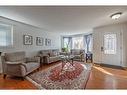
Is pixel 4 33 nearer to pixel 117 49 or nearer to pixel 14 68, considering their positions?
pixel 14 68

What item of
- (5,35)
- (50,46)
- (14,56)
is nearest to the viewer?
(14,56)

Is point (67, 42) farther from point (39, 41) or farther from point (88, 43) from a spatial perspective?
point (39, 41)

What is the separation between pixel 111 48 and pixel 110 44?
0.70 ft

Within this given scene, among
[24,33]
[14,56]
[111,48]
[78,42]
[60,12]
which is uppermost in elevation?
[60,12]

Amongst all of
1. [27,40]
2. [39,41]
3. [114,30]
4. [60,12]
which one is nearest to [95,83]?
[60,12]

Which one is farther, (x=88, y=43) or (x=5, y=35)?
(x=88, y=43)

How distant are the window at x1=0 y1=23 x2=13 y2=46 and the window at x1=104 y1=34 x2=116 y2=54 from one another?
15.4 feet

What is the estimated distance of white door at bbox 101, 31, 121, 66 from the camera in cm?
594

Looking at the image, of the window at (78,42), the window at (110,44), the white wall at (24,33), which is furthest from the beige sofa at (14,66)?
the window at (78,42)

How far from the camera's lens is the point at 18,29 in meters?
Result: 5.32

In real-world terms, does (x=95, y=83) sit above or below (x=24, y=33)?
below

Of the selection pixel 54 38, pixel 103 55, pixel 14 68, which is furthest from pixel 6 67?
pixel 54 38

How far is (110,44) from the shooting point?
20.5ft
